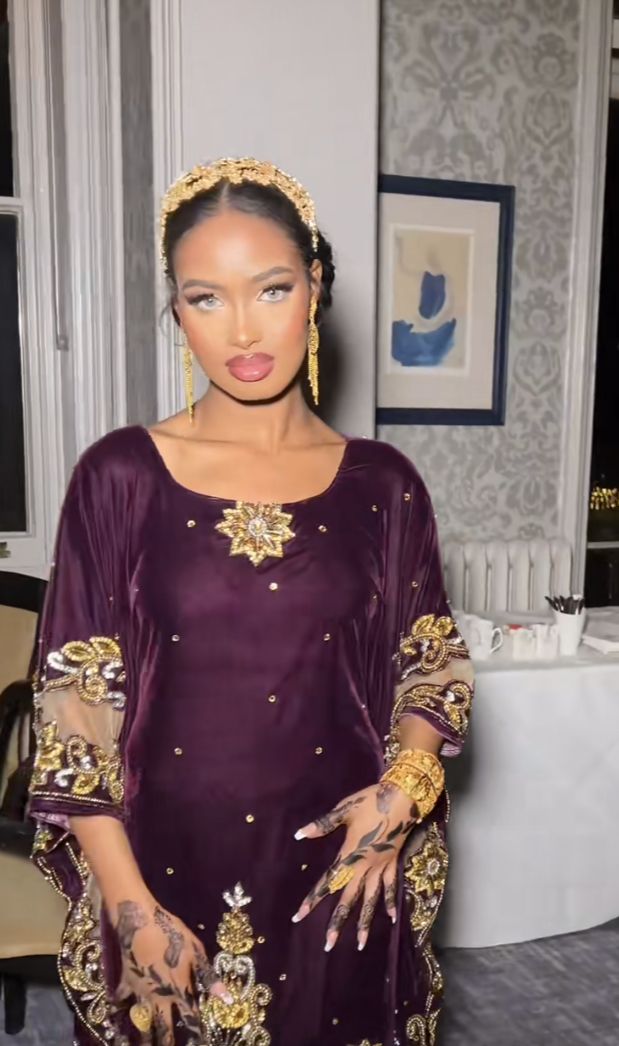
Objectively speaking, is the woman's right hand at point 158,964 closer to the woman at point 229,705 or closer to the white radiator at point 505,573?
the woman at point 229,705

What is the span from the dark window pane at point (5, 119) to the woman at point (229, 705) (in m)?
1.62

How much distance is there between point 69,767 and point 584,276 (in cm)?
227

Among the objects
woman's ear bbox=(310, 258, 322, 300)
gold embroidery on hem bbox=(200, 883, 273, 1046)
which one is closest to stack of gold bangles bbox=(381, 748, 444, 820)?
gold embroidery on hem bbox=(200, 883, 273, 1046)

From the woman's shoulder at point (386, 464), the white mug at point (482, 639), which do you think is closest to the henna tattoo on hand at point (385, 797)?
the woman's shoulder at point (386, 464)

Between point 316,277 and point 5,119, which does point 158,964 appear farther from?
point 5,119

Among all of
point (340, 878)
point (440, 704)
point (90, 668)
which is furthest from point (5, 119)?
point (340, 878)

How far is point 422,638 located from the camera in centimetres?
113

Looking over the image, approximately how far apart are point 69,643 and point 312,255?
486 millimetres

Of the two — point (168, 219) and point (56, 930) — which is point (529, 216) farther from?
point (56, 930)

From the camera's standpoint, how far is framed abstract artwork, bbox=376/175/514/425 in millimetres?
2559

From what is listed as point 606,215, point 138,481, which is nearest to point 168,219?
point 138,481

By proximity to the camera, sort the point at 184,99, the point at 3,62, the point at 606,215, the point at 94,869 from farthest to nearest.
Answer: the point at 606,215
the point at 3,62
the point at 184,99
the point at 94,869

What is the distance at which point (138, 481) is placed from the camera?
104 cm

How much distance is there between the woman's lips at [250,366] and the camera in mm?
Result: 1028
